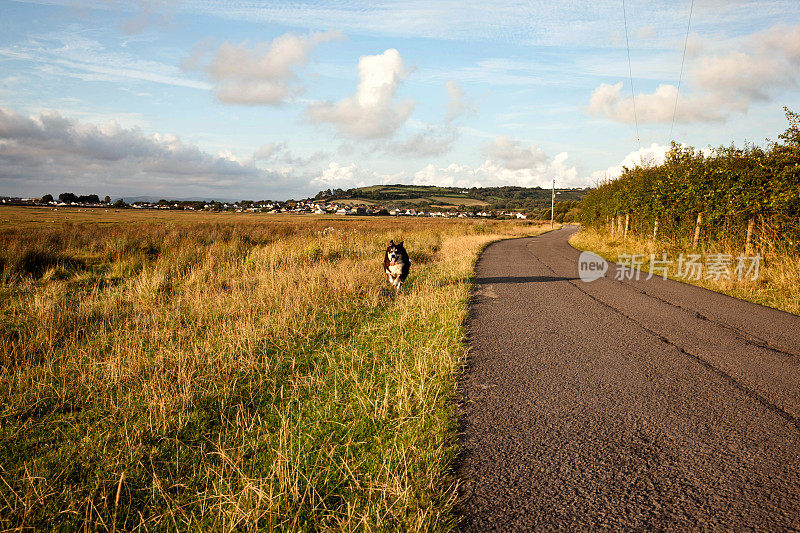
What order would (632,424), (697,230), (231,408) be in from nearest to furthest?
(632,424), (231,408), (697,230)

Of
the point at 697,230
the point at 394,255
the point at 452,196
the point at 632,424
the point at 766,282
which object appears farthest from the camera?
the point at 452,196

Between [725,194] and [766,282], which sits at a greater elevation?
[725,194]

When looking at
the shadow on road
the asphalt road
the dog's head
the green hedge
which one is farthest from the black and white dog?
the green hedge

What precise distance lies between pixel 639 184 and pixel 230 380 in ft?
74.5

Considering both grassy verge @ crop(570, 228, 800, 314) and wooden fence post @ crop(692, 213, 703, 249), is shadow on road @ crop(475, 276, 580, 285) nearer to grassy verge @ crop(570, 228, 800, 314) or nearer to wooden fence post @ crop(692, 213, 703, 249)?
grassy verge @ crop(570, 228, 800, 314)

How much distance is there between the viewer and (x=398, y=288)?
9609mm

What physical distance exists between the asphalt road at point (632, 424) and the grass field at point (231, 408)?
42 centimetres

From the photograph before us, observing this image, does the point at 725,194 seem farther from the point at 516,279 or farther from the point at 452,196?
the point at 452,196

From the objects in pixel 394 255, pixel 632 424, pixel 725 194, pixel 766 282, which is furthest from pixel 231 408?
pixel 725 194

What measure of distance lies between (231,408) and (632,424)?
3877 millimetres

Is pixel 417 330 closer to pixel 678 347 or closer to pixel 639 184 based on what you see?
pixel 678 347

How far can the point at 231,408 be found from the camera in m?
4.14

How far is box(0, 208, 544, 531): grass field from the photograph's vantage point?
8.61 ft

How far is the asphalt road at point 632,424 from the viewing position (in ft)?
8.41
